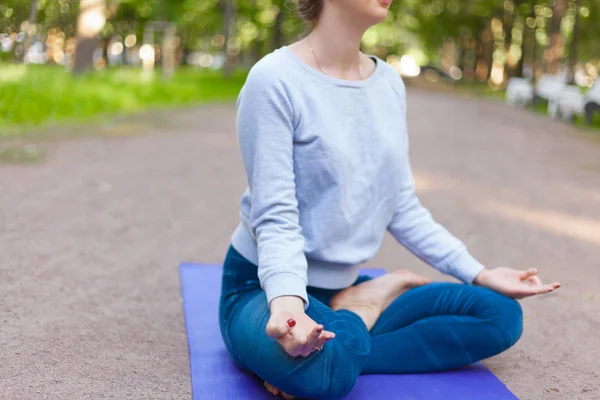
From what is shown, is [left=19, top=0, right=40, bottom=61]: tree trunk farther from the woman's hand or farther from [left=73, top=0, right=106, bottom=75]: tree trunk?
[left=73, top=0, right=106, bottom=75]: tree trunk

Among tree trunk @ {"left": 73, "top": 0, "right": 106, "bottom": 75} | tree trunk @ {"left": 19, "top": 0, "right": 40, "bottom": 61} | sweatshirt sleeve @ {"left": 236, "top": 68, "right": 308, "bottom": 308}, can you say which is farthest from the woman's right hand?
tree trunk @ {"left": 73, "top": 0, "right": 106, "bottom": 75}

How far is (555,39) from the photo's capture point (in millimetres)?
20328

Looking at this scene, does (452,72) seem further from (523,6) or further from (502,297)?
(502,297)

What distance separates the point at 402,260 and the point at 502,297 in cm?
205

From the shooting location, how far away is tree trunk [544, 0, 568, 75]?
66.5ft

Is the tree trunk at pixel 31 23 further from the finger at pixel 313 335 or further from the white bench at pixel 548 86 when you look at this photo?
the white bench at pixel 548 86

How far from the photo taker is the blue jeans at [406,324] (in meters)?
2.44

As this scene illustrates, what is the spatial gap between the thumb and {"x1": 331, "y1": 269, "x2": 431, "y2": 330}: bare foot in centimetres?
65

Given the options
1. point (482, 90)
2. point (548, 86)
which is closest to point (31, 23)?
point (548, 86)

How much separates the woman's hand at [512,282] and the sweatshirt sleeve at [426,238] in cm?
4

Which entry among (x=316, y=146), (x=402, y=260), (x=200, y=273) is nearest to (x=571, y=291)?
(x=402, y=260)

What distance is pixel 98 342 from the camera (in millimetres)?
3035

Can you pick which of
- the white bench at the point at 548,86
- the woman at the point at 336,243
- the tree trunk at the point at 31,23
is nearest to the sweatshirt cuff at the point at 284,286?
the woman at the point at 336,243

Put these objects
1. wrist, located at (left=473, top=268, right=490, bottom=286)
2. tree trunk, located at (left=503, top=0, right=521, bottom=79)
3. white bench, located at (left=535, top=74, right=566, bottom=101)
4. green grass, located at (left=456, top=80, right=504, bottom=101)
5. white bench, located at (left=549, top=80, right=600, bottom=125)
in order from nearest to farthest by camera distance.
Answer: wrist, located at (left=473, top=268, right=490, bottom=286) < white bench, located at (left=549, top=80, right=600, bottom=125) < white bench, located at (left=535, top=74, right=566, bottom=101) < green grass, located at (left=456, top=80, right=504, bottom=101) < tree trunk, located at (left=503, top=0, right=521, bottom=79)
